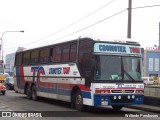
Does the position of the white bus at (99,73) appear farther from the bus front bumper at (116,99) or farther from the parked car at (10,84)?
the parked car at (10,84)

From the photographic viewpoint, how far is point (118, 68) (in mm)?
17047

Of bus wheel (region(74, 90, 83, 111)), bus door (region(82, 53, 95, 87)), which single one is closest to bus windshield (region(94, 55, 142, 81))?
bus door (region(82, 53, 95, 87))

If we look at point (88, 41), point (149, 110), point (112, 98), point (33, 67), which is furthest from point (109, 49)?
point (33, 67)

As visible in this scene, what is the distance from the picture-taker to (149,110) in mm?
18969

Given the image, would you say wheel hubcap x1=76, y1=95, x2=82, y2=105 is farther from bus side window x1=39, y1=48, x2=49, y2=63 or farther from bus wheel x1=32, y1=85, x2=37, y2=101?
bus wheel x1=32, y1=85, x2=37, y2=101

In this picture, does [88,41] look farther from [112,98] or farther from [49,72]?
[49,72]

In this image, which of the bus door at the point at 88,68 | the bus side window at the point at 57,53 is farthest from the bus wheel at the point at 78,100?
the bus side window at the point at 57,53

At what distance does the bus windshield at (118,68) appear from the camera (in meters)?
16.7

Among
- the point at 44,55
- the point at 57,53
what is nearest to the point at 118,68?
the point at 57,53

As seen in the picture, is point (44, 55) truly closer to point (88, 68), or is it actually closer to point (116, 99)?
point (88, 68)

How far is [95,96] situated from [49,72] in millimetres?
5872

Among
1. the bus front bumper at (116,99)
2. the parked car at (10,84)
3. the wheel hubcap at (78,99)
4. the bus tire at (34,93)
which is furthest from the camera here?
the parked car at (10,84)

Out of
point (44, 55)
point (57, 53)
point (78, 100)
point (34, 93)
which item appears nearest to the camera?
point (78, 100)

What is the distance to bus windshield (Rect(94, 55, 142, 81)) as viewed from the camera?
16.7 m
